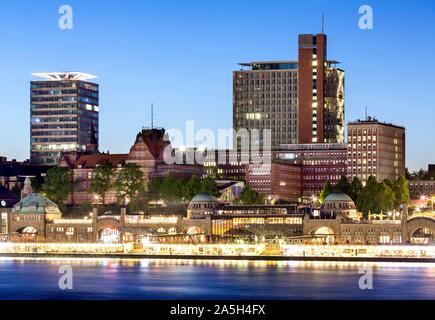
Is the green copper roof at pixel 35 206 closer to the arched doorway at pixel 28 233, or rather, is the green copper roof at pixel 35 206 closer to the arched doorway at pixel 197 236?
the arched doorway at pixel 28 233

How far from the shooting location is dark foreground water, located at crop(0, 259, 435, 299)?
124 metres

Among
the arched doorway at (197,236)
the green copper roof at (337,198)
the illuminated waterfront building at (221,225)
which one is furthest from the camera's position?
the green copper roof at (337,198)

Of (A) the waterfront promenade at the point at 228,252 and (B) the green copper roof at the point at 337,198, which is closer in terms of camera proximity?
(A) the waterfront promenade at the point at 228,252

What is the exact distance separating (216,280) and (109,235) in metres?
55.5

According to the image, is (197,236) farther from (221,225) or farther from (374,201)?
(374,201)

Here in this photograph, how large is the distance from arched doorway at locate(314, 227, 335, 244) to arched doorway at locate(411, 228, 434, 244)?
9672 millimetres

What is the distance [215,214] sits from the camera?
18650cm

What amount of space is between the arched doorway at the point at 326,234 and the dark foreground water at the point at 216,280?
18.6m

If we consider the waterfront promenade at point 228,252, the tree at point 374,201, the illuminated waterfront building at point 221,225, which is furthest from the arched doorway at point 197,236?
the tree at point 374,201

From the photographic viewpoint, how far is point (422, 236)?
586 feet

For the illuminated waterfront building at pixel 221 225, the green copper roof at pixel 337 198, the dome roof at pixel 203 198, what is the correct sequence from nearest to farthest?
the illuminated waterfront building at pixel 221 225 < the green copper roof at pixel 337 198 < the dome roof at pixel 203 198

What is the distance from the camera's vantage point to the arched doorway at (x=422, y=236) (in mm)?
174375

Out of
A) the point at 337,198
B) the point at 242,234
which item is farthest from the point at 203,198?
the point at 337,198
